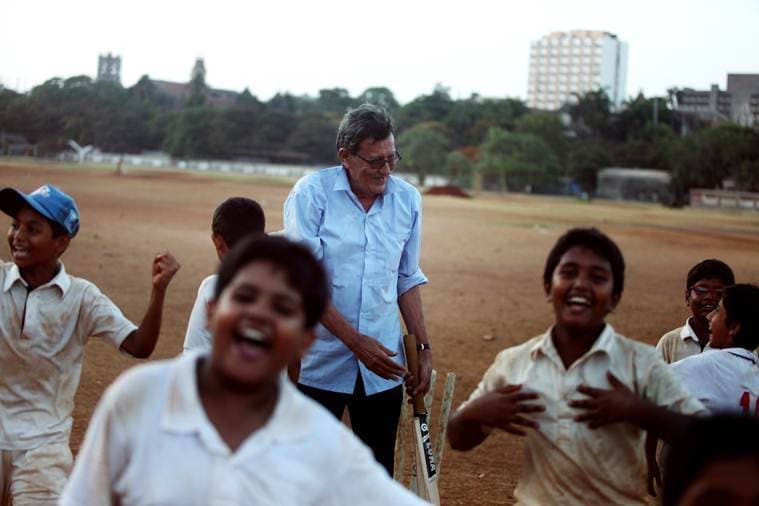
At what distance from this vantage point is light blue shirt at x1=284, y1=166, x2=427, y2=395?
16.5 ft

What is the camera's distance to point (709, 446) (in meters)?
2.38

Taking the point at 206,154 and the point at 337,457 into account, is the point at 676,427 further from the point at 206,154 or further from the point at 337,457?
the point at 206,154

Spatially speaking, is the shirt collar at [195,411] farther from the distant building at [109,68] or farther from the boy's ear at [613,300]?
the distant building at [109,68]

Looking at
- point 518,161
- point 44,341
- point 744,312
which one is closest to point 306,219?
point 44,341

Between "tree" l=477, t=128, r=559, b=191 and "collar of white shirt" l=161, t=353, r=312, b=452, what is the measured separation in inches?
2141

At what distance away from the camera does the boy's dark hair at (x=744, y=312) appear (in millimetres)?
4359

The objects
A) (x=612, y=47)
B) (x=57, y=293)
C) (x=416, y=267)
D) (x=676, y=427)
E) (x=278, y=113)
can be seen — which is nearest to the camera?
(x=676, y=427)

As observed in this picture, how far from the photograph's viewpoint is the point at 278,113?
165 feet

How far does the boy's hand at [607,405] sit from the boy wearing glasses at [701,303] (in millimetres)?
2124

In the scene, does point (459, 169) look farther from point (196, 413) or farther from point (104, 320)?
point (196, 413)

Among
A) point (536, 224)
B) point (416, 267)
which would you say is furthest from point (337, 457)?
point (536, 224)

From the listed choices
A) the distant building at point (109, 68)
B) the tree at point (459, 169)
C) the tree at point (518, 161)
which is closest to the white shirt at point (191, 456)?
the distant building at point (109, 68)

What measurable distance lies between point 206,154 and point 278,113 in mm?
7312

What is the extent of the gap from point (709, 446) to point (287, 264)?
979 millimetres
